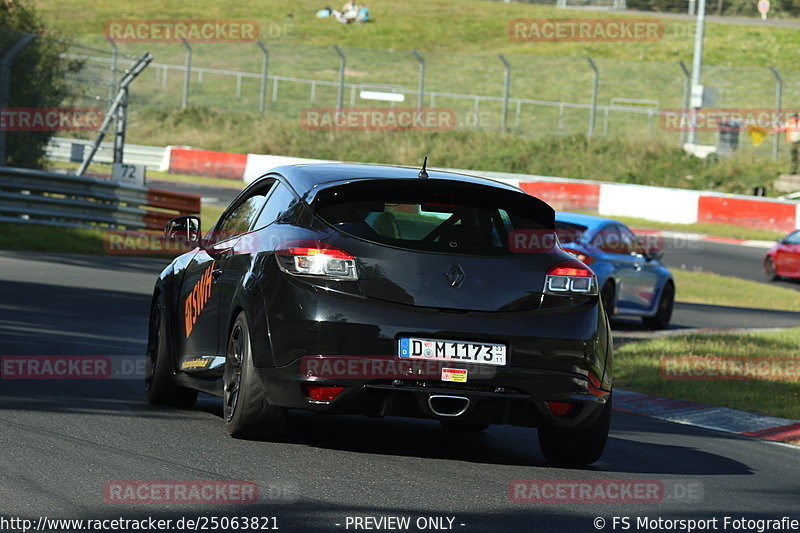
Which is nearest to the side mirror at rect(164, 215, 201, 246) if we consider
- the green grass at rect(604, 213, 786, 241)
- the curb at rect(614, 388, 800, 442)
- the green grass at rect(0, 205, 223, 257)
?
the curb at rect(614, 388, 800, 442)

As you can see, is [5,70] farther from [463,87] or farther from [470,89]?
[463,87]

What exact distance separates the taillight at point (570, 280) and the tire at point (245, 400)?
5.09ft

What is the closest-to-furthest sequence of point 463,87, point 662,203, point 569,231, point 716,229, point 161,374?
point 161,374 → point 569,231 → point 716,229 → point 662,203 → point 463,87

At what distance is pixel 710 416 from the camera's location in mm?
10961

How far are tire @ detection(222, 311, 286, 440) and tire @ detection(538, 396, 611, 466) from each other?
4.99ft

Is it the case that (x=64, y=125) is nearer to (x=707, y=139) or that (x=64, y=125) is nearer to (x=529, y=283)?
(x=529, y=283)

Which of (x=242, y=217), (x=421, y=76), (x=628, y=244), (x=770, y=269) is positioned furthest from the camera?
(x=421, y=76)

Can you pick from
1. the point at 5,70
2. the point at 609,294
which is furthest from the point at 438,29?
the point at 609,294

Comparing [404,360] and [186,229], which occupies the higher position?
[186,229]

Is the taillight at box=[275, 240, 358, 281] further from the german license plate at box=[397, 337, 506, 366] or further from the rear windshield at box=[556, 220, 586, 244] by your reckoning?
the rear windshield at box=[556, 220, 586, 244]

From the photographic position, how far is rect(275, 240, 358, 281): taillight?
693cm

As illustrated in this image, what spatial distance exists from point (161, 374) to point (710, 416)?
4580 mm

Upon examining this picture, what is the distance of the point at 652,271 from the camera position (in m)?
18.1

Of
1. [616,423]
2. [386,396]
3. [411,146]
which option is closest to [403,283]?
[386,396]
